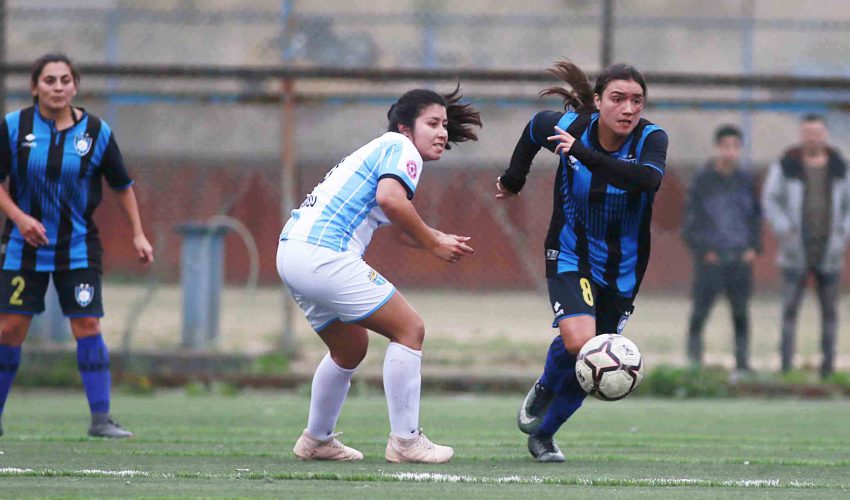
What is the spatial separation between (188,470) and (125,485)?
57cm

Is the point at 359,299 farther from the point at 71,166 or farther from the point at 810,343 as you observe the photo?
the point at 810,343

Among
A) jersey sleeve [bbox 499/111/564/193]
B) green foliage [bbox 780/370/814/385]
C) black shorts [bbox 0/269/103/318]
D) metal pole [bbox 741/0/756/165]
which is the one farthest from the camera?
metal pole [bbox 741/0/756/165]

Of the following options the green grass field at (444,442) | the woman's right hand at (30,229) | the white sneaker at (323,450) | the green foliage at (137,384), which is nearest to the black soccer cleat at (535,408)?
the green grass field at (444,442)

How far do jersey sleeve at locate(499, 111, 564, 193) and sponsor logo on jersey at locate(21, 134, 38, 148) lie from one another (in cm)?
260

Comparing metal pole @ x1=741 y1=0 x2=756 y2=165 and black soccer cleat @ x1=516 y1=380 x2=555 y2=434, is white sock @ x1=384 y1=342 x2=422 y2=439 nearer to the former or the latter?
black soccer cleat @ x1=516 y1=380 x2=555 y2=434

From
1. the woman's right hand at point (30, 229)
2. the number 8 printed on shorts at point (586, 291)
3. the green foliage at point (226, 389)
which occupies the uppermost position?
the woman's right hand at point (30, 229)

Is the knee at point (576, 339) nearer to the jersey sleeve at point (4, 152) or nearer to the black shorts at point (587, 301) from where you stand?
the black shorts at point (587, 301)

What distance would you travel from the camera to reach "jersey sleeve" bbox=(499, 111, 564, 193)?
608 centimetres

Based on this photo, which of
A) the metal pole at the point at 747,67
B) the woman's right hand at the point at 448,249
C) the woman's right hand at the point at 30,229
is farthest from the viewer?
the metal pole at the point at 747,67

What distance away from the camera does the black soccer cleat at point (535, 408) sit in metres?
6.09

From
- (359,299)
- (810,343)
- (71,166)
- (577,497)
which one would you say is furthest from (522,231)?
(577,497)

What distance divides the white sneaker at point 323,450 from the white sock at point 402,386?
0.99 feet

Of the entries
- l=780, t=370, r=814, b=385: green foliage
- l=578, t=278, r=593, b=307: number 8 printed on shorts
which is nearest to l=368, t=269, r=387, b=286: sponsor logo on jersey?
l=578, t=278, r=593, b=307: number 8 printed on shorts

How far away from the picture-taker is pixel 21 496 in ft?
Result: 14.5
